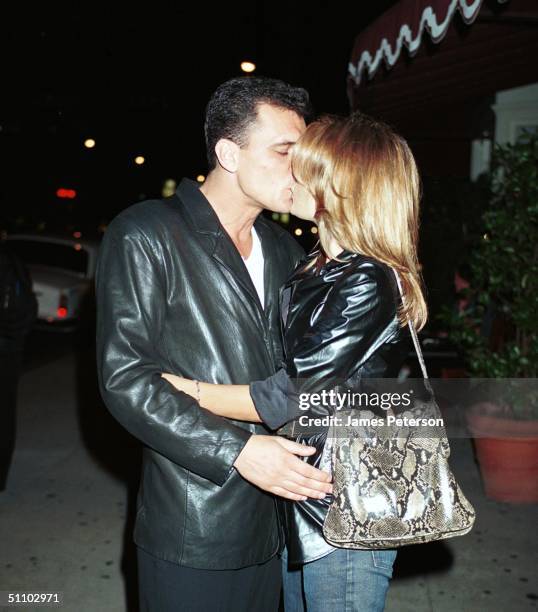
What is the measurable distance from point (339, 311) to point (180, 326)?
0.51 metres

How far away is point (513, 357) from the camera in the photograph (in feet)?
16.7

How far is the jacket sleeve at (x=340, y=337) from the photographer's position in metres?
1.77

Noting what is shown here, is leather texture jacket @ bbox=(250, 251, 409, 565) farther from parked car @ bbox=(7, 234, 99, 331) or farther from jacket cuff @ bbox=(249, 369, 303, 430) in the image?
parked car @ bbox=(7, 234, 99, 331)

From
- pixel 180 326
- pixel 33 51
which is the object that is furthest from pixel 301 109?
pixel 33 51

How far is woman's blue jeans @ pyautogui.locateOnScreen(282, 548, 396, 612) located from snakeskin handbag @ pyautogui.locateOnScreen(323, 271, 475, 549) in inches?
4.9

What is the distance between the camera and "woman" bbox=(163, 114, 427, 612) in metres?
1.79

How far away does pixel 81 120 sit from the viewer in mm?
25781

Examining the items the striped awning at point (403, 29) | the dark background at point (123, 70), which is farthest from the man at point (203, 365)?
the dark background at point (123, 70)

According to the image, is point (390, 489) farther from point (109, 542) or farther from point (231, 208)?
point (109, 542)

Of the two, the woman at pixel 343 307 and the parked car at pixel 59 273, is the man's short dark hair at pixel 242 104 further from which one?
the parked car at pixel 59 273

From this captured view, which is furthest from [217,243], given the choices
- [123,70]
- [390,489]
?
[123,70]

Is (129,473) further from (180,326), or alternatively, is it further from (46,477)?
(180,326)

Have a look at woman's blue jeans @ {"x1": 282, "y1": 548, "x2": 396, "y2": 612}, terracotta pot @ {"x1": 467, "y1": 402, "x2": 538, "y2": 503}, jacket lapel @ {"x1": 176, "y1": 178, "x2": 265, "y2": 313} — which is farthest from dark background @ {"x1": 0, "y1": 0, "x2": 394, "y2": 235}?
woman's blue jeans @ {"x1": 282, "y1": 548, "x2": 396, "y2": 612}

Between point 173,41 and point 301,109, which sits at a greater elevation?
point 173,41
